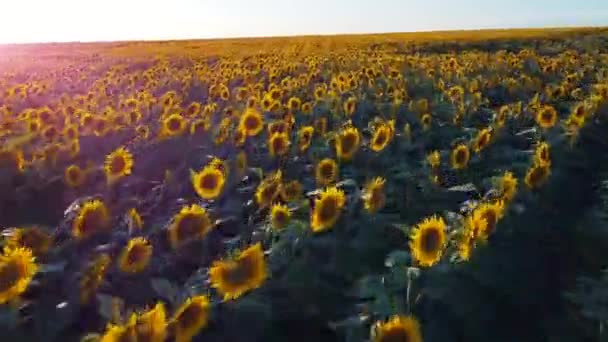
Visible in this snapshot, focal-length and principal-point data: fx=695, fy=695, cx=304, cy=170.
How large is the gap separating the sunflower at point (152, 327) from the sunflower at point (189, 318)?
0.76ft

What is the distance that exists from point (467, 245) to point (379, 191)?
80cm

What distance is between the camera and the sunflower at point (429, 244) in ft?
10.3

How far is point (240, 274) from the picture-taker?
3.12m

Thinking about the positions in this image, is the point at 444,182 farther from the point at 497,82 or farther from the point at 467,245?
the point at 497,82

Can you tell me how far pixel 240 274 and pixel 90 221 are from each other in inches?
49.4

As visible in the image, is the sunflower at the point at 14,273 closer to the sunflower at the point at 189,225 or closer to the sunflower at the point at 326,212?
the sunflower at the point at 189,225

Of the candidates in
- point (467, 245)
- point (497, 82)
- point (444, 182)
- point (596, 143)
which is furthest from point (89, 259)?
point (497, 82)

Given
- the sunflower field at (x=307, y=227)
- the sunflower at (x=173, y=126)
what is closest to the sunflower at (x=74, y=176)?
the sunflower field at (x=307, y=227)

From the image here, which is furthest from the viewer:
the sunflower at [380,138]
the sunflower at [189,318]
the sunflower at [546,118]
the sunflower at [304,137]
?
the sunflower at [546,118]

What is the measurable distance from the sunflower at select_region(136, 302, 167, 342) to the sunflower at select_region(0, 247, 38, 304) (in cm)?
96

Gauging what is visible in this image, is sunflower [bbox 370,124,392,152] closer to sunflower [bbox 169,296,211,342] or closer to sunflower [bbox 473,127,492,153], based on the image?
sunflower [bbox 473,127,492,153]

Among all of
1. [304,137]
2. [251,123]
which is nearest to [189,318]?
[304,137]

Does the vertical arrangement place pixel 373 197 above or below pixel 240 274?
above

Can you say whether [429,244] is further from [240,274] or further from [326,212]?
[240,274]
